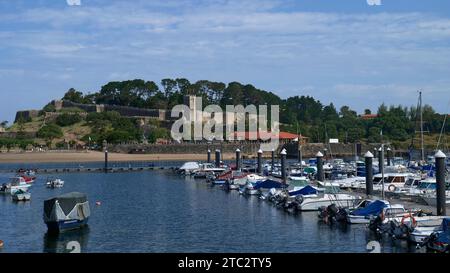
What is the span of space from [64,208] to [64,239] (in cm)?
241

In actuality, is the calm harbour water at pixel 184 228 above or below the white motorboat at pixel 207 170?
below

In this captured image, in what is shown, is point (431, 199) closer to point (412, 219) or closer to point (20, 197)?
point (412, 219)

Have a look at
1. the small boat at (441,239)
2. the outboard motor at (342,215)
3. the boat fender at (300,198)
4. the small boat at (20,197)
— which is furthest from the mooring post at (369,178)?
the small boat at (20,197)

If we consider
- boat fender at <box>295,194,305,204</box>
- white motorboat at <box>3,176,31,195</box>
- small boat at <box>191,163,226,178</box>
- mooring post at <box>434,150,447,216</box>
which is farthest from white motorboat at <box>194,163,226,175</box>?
mooring post at <box>434,150,447,216</box>

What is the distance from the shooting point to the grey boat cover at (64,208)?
28453 mm

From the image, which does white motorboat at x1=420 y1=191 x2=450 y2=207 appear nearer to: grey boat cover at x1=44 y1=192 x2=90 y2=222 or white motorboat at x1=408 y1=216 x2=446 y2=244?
white motorboat at x1=408 y1=216 x2=446 y2=244

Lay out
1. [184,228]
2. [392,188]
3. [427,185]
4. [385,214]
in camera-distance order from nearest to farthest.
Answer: [385,214] < [184,228] < [427,185] < [392,188]

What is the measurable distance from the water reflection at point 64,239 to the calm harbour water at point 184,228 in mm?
36

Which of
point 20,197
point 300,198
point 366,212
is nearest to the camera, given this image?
point 366,212

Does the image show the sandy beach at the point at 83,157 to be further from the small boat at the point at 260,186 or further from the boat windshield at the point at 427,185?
the boat windshield at the point at 427,185

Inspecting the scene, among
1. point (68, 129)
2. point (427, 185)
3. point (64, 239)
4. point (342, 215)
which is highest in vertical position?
point (68, 129)

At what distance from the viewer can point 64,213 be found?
28828 millimetres

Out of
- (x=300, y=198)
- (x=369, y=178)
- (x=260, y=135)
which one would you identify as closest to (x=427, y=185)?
(x=369, y=178)
